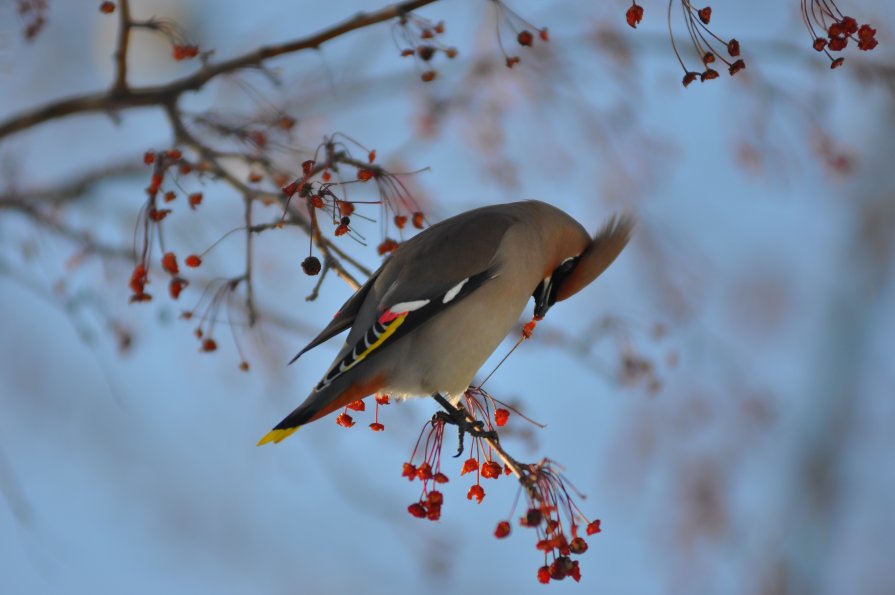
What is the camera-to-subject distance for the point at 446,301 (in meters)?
3.39

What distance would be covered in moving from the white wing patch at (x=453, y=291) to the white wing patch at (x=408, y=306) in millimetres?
92

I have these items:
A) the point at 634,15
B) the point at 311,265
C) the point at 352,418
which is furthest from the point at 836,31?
Result: the point at 352,418

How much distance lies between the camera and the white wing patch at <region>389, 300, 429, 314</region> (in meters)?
3.20

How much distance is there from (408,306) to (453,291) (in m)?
0.22

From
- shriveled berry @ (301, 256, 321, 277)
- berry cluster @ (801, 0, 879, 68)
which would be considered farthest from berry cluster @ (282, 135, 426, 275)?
berry cluster @ (801, 0, 879, 68)

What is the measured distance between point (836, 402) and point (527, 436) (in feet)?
20.9


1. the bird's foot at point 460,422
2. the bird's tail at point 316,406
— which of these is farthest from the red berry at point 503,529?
the bird's tail at point 316,406

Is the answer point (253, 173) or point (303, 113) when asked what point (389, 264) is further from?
point (303, 113)

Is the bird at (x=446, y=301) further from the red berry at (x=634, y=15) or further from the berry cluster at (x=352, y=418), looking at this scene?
the red berry at (x=634, y=15)

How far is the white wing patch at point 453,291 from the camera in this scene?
3.39 metres

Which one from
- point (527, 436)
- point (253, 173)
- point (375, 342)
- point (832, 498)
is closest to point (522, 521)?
point (375, 342)


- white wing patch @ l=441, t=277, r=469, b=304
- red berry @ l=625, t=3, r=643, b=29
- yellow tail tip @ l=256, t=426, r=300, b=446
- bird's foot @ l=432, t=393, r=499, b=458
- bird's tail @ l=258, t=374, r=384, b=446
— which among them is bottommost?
yellow tail tip @ l=256, t=426, r=300, b=446

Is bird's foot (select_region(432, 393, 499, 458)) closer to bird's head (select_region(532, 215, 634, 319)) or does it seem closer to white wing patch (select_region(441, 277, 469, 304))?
white wing patch (select_region(441, 277, 469, 304))

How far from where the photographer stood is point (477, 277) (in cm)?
344
